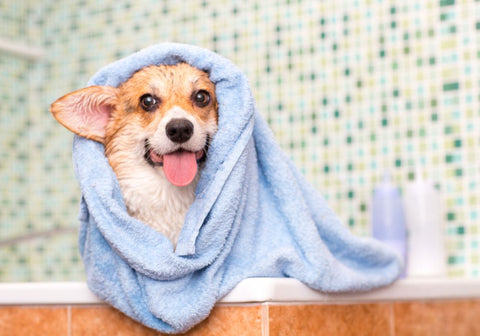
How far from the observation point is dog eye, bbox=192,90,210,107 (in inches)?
42.7

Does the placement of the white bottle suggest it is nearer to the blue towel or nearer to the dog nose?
the blue towel

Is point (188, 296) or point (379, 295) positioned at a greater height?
point (188, 296)

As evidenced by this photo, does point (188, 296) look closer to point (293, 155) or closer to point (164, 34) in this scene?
point (293, 155)

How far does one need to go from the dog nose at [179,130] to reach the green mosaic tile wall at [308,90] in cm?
88

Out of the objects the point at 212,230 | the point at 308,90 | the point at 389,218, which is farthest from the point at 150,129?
the point at 308,90

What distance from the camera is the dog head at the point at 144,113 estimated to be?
1.05 meters

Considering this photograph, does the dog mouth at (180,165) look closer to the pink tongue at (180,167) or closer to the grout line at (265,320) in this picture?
the pink tongue at (180,167)

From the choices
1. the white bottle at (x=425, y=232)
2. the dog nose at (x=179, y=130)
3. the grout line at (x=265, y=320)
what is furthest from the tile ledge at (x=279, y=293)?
the dog nose at (x=179, y=130)

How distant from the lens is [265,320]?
988 millimetres

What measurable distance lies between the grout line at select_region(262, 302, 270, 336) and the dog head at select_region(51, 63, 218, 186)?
23cm

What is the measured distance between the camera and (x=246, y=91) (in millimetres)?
1075

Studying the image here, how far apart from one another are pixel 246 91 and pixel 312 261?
0.30m

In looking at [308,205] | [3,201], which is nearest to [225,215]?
[308,205]

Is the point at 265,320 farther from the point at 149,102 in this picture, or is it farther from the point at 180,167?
the point at 149,102
